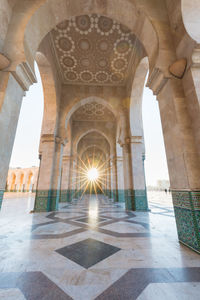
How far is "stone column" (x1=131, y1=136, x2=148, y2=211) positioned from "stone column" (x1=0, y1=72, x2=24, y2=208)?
4335 millimetres

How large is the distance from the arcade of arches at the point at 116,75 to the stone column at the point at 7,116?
2 centimetres

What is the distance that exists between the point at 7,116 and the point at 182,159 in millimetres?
2883

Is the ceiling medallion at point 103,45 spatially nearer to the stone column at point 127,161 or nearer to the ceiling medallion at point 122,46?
the ceiling medallion at point 122,46

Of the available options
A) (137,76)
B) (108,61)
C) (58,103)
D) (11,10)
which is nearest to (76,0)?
(11,10)

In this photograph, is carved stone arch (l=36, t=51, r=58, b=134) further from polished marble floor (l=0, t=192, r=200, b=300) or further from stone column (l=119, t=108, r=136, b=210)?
polished marble floor (l=0, t=192, r=200, b=300)

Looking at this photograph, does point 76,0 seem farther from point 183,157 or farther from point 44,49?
point 183,157

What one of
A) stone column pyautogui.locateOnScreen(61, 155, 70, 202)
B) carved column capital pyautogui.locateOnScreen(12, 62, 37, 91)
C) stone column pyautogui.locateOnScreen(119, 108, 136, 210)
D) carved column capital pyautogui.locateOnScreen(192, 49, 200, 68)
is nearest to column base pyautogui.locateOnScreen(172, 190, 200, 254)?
carved column capital pyautogui.locateOnScreen(192, 49, 200, 68)

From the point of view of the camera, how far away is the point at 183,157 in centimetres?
197

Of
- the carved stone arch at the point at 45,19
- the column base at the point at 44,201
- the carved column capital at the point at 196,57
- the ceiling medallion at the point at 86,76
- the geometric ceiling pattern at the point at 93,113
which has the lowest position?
the column base at the point at 44,201

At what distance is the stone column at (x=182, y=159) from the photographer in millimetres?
1826

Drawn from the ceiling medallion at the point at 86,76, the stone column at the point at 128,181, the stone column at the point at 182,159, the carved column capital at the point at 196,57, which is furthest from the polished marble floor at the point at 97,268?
the ceiling medallion at the point at 86,76

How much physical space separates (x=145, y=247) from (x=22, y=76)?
349 cm

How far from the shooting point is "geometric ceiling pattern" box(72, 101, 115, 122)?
28.0 feet

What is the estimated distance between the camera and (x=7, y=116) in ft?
7.16
